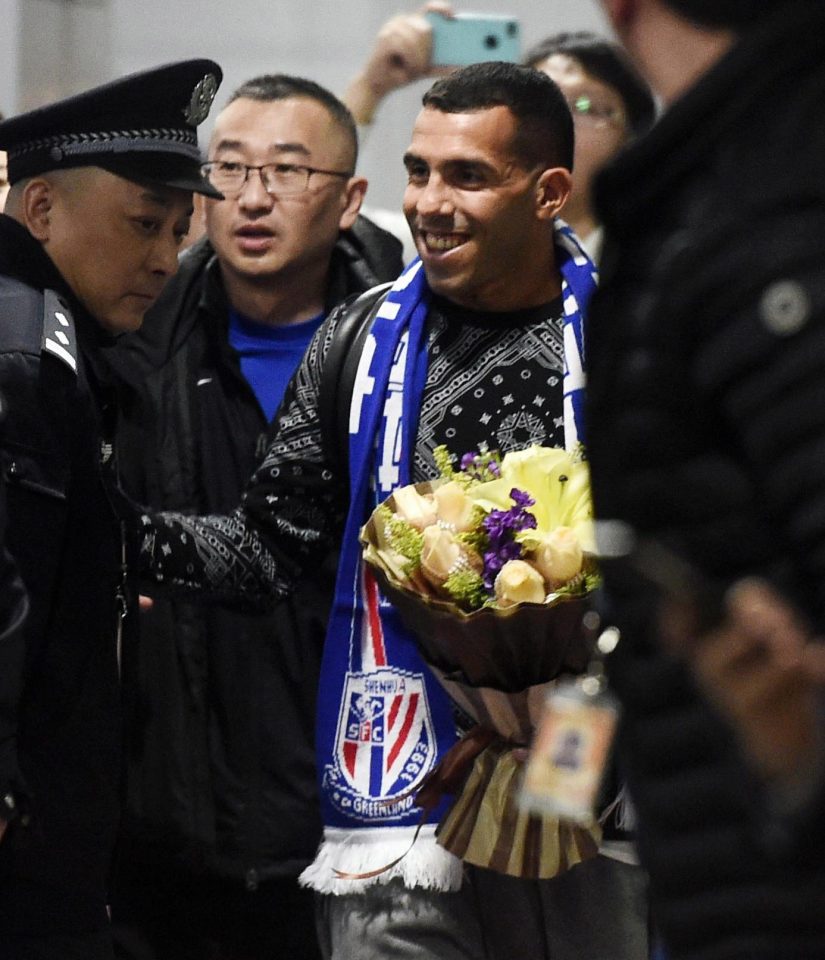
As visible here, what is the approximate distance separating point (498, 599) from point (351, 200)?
203 cm

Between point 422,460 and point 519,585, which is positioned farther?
point 422,460

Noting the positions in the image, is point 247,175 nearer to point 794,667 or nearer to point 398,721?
point 398,721

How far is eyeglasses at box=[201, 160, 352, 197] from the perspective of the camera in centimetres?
490

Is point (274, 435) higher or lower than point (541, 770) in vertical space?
higher

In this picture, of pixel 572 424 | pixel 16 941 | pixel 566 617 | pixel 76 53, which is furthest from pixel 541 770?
pixel 76 53

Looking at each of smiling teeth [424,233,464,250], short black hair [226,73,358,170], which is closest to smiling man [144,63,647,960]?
smiling teeth [424,233,464,250]

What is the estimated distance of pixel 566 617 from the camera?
319cm

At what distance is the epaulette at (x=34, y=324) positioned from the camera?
312 cm

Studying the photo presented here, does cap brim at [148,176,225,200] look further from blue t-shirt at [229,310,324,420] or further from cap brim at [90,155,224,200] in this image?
blue t-shirt at [229,310,324,420]

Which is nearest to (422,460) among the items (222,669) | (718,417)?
(222,669)

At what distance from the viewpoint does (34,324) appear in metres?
3.15

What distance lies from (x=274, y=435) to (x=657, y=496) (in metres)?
2.01

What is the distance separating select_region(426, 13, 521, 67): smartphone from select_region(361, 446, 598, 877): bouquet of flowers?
234 cm

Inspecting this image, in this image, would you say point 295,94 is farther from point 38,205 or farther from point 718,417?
point 718,417
